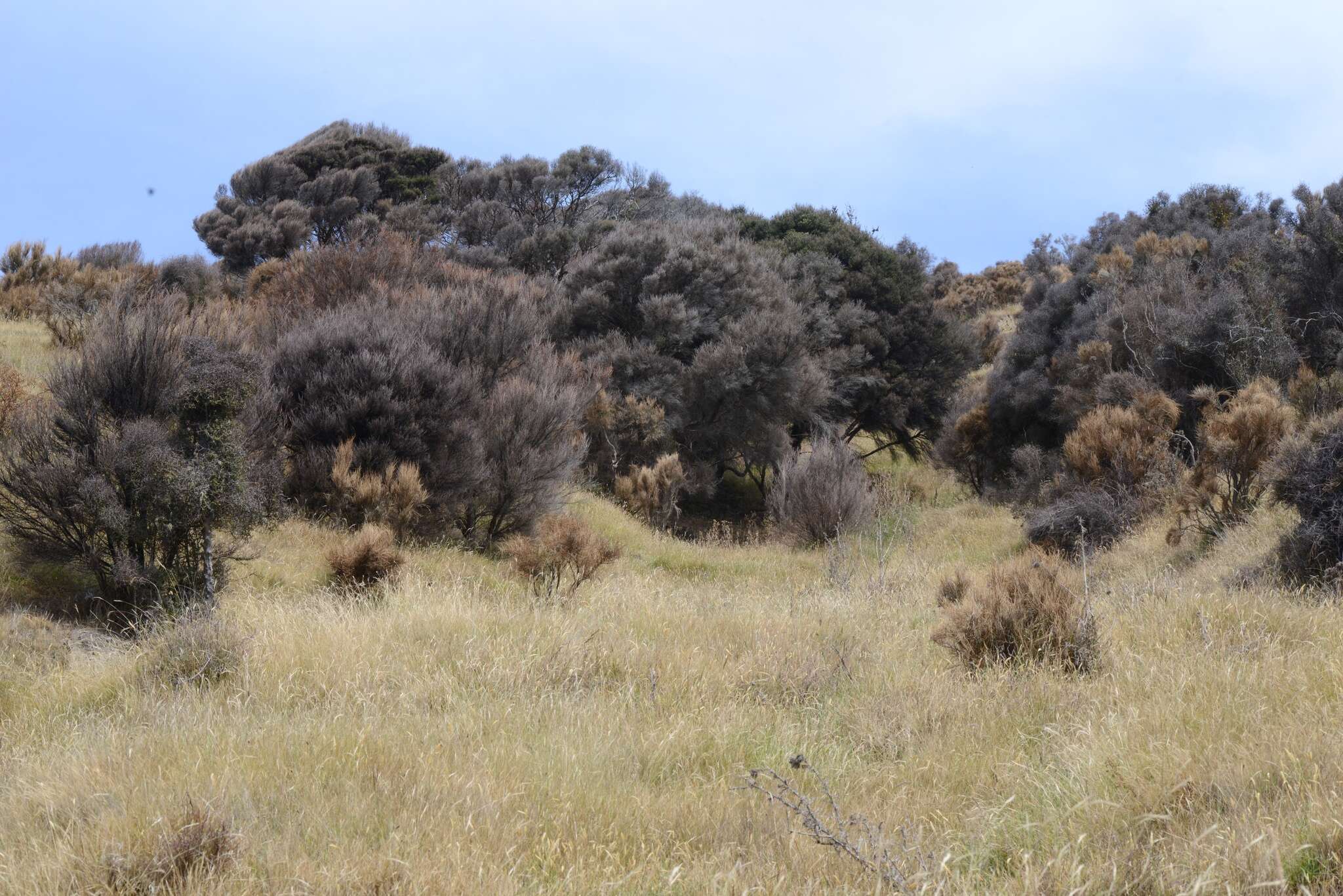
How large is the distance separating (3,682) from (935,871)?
6.01 meters

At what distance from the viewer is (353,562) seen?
9.23 m

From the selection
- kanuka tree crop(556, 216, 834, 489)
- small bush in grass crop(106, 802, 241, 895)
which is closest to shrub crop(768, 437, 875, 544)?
kanuka tree crop(556, 216, 834, 489)

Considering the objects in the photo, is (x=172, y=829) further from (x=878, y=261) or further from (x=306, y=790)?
(x=878, y=261)

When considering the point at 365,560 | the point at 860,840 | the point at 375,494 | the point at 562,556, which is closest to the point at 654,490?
the point at 375,494

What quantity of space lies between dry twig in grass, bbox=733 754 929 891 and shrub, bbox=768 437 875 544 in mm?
14038

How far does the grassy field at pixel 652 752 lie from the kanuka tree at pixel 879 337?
2101 centimetres

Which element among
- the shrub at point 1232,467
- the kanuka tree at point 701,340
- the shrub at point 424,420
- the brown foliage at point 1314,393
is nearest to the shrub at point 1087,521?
the shrub at point 1232,467

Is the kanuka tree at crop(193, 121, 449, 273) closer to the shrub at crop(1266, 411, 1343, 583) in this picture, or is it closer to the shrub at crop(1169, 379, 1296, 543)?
the shrub at crop(1169, 379, 1296, 543)

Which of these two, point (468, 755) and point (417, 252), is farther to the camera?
point (417, 252)

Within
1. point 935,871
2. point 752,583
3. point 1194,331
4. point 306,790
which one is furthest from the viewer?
point 1194,331

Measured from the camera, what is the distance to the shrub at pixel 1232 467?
12195 mm

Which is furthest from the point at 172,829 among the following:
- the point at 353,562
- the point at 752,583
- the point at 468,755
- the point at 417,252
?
the point at 417,252

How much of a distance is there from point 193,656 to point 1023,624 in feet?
16.8

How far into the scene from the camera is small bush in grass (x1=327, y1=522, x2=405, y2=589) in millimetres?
9227
